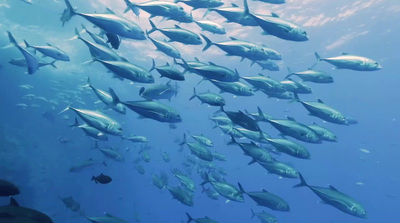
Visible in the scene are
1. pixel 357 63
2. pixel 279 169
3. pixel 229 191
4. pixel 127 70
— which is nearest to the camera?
pixel 127 70

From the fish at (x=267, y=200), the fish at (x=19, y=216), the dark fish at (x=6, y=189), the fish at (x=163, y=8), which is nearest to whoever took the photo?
the fish at (x=19, y=216)

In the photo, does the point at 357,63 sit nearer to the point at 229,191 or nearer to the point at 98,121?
the point at 229,191

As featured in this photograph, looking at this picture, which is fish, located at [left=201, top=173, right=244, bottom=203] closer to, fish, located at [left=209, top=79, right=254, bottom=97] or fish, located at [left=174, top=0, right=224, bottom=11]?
fish, located at [left=209, top=79, right=254, bottom=97]

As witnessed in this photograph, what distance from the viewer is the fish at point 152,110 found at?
502 cm

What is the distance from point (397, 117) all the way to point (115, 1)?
122 feet

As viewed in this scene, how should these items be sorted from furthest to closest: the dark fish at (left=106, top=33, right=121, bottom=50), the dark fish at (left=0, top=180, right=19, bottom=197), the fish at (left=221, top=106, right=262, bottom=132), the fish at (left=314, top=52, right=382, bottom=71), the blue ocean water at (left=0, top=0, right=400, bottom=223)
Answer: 1. the blue ocean water at (left=0, top=0, right=400, bottom=223)
2. the fish at (left=314, top=52, right=382, bottom=71)
3. the fish at (left=221, top=106, right=262, bottom=132)
4. the dark fish at (left=106, top=33, right=121, bottom=50)
5. the dark fish at (left=0, top=180, right=19, bottom=197)

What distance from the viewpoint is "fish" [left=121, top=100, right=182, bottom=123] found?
5.02 m

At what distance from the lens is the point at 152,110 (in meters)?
5.08

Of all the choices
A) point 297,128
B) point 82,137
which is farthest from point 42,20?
point 297,128

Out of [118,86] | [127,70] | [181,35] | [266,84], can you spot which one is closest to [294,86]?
[266,84]

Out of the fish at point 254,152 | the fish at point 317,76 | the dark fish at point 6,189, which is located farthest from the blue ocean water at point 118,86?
the dark fish at point 6,189

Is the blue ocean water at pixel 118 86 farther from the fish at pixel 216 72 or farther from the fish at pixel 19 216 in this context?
the fish at pixel 19 216

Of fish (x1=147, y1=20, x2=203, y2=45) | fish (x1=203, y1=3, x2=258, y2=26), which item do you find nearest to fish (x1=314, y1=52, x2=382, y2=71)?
fish (x1=203, y1=3, x2=258, y2=26)

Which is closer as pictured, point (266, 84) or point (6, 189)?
point (6, 189)
